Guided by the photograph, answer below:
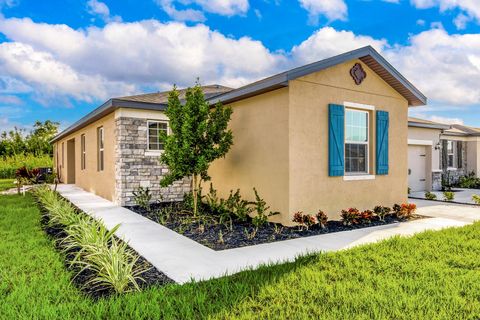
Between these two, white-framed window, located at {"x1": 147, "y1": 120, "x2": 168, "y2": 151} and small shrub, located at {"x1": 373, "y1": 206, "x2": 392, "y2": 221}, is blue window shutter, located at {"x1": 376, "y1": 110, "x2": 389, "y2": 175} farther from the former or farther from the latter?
white-framed window, located at {"x1": 147, "y1": 120, "x2": 168, "y2": 151}

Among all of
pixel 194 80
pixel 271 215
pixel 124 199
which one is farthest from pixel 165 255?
pixel 124 199

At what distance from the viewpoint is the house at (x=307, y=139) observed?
706 cm

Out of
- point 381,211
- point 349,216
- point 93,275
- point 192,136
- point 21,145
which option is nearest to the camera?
point 93,275

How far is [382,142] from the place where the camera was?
8.45 m

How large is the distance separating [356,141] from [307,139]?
1.81m

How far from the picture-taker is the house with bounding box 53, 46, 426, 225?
7062mm

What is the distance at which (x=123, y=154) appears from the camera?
991 centimetres

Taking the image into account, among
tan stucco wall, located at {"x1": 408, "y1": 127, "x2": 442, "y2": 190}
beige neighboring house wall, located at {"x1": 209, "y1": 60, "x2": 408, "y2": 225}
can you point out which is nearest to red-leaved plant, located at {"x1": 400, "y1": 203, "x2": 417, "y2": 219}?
beige neighboring house wall, located at {"x1": 209, "y1": 60, "x2": 408, "y2": 225}

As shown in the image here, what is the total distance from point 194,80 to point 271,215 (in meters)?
3.69

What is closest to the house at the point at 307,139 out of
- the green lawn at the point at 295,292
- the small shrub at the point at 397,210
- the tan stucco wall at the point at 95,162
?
the tan stucco wall at the point at 95,162

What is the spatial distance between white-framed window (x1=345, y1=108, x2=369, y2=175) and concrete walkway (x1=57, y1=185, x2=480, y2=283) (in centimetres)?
170

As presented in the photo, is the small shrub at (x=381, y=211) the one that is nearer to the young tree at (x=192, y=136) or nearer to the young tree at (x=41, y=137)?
the young tree at (x=192, y=136)

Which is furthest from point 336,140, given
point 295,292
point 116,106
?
point 116,106

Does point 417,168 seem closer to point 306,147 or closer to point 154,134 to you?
point 306,147
